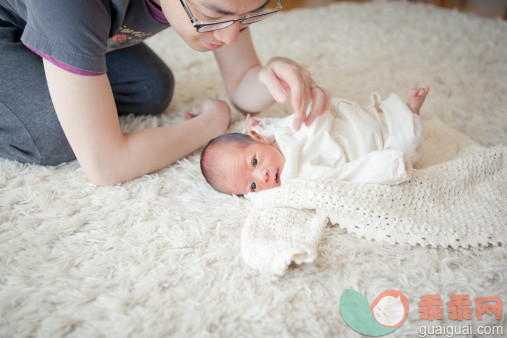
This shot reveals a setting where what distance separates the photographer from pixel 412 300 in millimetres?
729

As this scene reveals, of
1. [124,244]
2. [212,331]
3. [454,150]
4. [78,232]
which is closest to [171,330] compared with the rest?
[212,331]

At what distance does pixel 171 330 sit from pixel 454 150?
0.92 meters

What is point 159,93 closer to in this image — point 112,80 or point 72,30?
point 112,80

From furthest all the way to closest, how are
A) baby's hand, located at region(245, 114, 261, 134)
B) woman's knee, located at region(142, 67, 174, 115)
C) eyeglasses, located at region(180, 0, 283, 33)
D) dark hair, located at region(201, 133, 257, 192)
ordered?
woman's knee, located at region(142, 67, 174, 115) < baby's hand, located at region(245, 114, 261, 134) < dark hair, located at region(201, 133, 257, 192) < eyeglasses, located at region(180, 0, 283, 33)

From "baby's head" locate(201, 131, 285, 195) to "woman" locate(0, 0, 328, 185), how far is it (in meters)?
0.13

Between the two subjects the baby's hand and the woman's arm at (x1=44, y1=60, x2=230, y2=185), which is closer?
the woman's arm at (x1=44, y1=60, x2=230, y2=185)

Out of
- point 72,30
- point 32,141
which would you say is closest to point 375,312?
point 72,30

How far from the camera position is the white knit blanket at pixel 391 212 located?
32.3 inches

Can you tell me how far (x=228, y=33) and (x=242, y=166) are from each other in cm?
33

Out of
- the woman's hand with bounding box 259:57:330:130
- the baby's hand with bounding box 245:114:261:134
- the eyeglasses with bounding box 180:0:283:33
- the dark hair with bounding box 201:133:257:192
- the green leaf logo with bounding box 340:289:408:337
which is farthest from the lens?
the baby's hand with bounding box 245:114:261:134

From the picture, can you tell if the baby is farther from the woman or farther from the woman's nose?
the woman's nose

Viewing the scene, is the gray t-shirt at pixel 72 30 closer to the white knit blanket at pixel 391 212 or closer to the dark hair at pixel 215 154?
the dark hair at pixel 215 154

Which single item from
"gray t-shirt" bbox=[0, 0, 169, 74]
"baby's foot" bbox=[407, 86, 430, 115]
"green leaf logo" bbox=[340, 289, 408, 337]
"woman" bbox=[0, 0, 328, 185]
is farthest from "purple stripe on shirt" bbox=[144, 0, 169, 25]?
"green leaf logo" bbox=[340, 289, 408, 337]

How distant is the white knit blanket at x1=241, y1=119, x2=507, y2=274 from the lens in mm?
819
